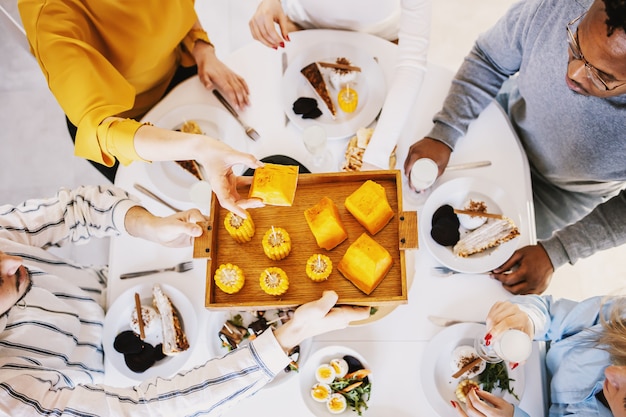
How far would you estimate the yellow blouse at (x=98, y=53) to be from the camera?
4.84 feet

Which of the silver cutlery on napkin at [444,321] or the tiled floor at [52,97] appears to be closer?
the silver cutlery on napkin at [444,321]

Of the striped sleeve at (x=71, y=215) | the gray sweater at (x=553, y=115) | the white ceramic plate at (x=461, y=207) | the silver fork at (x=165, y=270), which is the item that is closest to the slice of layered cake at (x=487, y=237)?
the white ceramic plate at (x=461, y=207)

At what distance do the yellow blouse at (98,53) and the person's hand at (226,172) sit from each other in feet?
0.89

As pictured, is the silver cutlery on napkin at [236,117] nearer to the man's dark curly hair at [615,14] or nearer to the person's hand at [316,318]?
the person's hand at [316,318]

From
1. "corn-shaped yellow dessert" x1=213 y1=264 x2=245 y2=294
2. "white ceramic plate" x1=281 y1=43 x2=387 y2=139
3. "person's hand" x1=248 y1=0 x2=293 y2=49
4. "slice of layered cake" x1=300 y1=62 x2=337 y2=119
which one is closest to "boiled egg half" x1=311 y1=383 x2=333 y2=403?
"corn-shaped yellow dessert" x1=213 y1=264 x2=245 y2=294

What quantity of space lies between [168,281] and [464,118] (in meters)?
1.17

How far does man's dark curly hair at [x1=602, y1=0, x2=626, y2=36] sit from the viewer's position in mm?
1038

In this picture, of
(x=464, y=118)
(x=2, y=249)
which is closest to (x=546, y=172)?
(x=464, y=118)

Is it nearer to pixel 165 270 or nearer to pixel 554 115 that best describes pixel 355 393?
pixel 165 270

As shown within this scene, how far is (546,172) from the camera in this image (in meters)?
1.79

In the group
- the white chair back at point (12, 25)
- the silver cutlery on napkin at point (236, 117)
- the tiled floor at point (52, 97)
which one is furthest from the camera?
the tiled floor at point (52, 97)

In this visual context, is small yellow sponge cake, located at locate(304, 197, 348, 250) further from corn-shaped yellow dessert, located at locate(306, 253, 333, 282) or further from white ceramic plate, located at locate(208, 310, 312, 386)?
white ceramic plate, located at locate(208, 310, 312, 386)

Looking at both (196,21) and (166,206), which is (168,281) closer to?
(166,206)

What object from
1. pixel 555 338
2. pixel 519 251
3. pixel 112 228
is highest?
pixel 519 251
